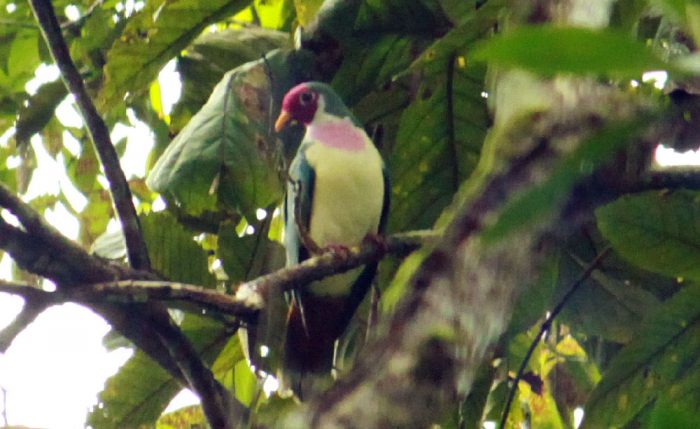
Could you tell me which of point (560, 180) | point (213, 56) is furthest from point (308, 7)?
point (560, 180)

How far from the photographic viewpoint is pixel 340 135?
302 centimetres

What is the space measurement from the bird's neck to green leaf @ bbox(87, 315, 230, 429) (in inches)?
32.7

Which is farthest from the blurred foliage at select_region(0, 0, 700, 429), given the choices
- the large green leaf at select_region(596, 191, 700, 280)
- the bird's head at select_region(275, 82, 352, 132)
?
the bird's head at select_region(275, 82, 352, 132)

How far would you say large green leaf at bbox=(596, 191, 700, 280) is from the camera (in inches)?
68.0

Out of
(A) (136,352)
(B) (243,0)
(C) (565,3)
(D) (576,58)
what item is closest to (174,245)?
(A) (136,352)

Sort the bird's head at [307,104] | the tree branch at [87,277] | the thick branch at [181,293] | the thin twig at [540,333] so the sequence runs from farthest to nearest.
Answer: the bird's head at [307,104] < the thin twig at [540,333] < the tree branch at [87,277] < the thick branch at [181,293]

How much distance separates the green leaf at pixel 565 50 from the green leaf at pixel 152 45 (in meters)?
2.02

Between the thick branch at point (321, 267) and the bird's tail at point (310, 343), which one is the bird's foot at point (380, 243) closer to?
the thick branch at point (321, 267)

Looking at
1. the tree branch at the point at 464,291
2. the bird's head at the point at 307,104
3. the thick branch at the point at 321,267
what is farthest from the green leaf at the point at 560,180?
the bird's head at the point at 307,104

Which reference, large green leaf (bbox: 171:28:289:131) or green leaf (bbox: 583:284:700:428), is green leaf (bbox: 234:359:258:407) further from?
green leaf (bbox: 583:284:700:428)

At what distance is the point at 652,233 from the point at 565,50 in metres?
1.39

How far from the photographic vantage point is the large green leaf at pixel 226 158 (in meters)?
2.17

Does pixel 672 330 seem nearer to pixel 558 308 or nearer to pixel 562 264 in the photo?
pixel 558 308

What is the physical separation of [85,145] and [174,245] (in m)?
0.92
